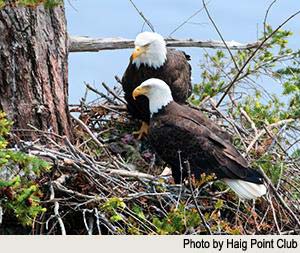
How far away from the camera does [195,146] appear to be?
5688mm

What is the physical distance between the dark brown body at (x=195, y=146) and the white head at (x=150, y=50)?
0.78m

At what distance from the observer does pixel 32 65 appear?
561 centimetres

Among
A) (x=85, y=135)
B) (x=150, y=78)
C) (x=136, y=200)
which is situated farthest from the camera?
(x=150, y=78)

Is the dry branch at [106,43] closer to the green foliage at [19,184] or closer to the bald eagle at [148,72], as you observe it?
the bald eagle at [148,72]

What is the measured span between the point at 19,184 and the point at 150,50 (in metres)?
2.07

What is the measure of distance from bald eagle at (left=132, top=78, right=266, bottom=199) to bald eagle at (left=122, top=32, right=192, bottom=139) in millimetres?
516

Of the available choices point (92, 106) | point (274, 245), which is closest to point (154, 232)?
point (274, 245)

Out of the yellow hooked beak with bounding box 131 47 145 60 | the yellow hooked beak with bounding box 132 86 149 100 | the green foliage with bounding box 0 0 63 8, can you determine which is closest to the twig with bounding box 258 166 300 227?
the yellow hooked beak with bounding box 132 86 149 100

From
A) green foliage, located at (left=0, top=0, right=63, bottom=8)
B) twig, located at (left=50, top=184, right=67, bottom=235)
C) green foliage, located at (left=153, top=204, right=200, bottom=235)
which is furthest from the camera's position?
twig, located at (left=50, top=184, right=67, bottom=235)

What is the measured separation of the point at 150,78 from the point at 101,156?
1.03m

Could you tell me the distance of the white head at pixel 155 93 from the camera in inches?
237

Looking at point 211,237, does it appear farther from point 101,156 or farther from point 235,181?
point 101,156

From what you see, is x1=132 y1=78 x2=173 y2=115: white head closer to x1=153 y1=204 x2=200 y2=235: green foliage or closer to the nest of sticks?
the nest of sticks

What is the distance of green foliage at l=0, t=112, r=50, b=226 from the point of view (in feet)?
14.9
